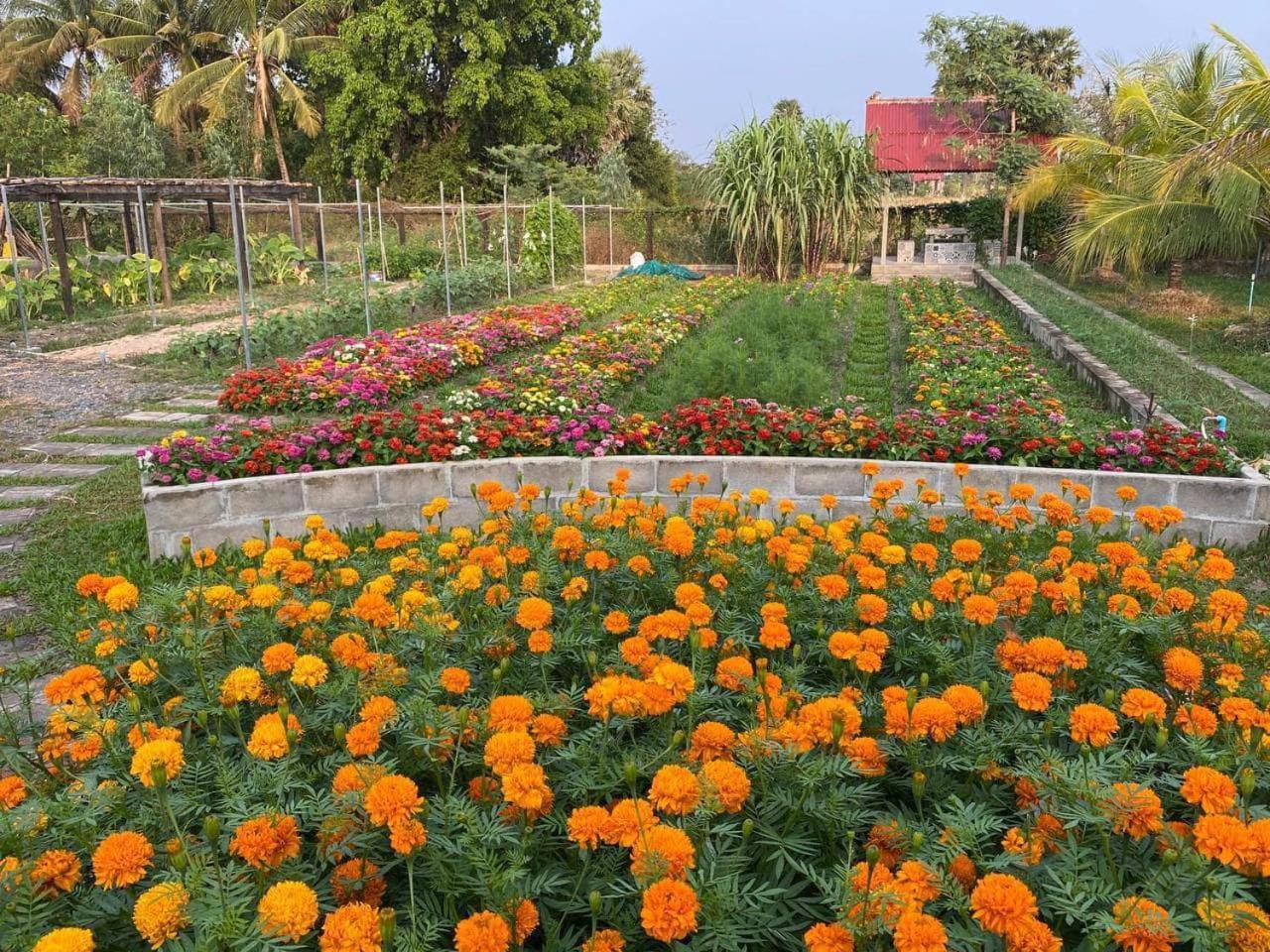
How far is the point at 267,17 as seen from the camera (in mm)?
25406

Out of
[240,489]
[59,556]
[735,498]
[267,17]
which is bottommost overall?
[59,556]

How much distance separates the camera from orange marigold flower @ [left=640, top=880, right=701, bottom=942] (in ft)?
3.64

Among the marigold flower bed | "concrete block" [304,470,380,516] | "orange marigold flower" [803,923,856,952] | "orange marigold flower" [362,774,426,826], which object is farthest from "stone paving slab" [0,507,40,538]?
"orange marigold flower" [803,923,856,952]

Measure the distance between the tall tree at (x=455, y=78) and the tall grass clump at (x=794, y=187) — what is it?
988 cm

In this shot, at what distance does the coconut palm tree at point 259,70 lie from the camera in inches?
941

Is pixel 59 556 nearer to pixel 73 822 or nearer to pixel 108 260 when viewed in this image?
pixel 73 822

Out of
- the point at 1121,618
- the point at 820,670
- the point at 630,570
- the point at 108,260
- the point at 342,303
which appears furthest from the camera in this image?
the point at 108,260

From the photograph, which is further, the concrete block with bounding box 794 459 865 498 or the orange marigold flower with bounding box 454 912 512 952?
the concrete block with bounding box 794 459 865 498

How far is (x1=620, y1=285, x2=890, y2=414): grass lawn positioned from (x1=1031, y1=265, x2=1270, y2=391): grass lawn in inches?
124

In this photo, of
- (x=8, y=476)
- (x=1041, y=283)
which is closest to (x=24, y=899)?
(x=8, y=476)

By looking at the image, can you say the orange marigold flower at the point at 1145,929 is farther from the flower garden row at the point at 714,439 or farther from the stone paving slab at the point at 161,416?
the stone paving slab at the point at 161,416

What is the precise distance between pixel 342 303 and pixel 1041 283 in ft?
33.4

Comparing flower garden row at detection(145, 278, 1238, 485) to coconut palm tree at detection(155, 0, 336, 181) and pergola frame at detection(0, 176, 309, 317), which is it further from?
coconut palm tree at detection(155, 0, 336, 181)

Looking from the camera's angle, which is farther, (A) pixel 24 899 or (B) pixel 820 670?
(B) pixel 820 670
